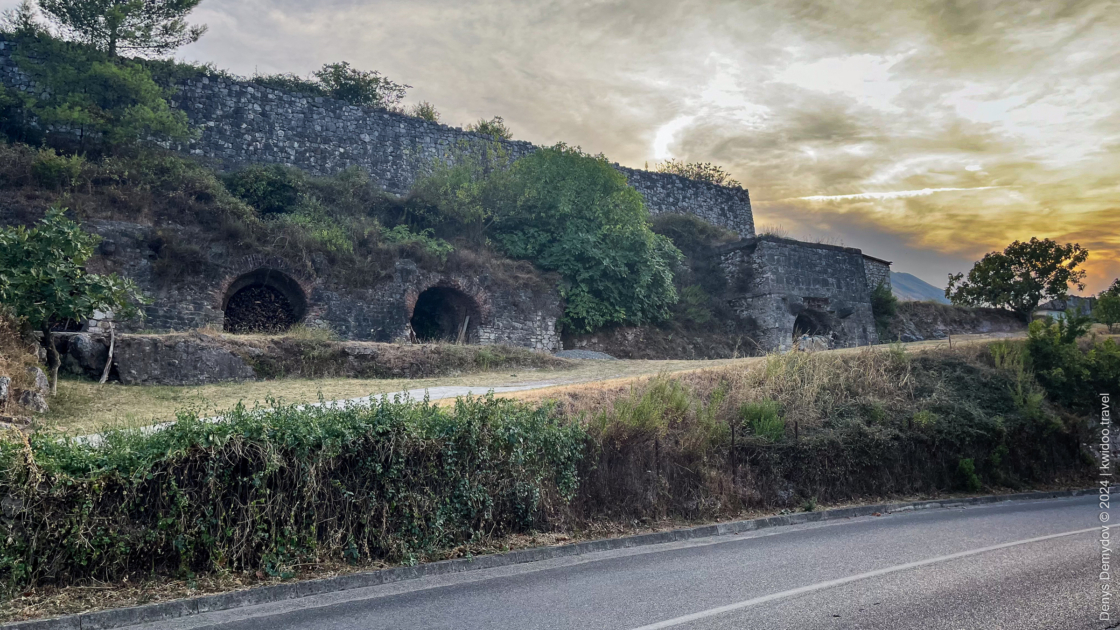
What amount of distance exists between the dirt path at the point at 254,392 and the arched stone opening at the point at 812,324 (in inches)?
474

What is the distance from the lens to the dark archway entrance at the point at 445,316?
67.6 feet

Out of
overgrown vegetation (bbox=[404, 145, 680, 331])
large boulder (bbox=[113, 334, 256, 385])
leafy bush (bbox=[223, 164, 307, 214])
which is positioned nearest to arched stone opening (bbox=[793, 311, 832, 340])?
overgrown vegetation (bbox=[404, 145, 680, 331])

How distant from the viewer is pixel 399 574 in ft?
19.9

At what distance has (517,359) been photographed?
17.1m

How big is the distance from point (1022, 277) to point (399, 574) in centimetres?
3228

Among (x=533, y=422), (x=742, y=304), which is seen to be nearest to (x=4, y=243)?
(x=533, y=422)

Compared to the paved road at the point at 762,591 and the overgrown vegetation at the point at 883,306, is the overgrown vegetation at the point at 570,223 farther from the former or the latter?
the paved road at the point at 762,591

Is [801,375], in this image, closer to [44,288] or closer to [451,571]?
[451,571]

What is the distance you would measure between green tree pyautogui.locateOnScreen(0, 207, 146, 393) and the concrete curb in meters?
6.69

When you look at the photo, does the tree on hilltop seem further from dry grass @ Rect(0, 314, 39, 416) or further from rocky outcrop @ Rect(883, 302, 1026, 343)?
dry grass @ Rect(0, 314, 39, 416)

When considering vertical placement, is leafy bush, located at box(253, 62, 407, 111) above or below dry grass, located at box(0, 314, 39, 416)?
above

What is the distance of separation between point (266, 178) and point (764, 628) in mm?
19834

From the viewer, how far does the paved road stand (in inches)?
191

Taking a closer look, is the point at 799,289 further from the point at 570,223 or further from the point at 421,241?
the point at 421,241
